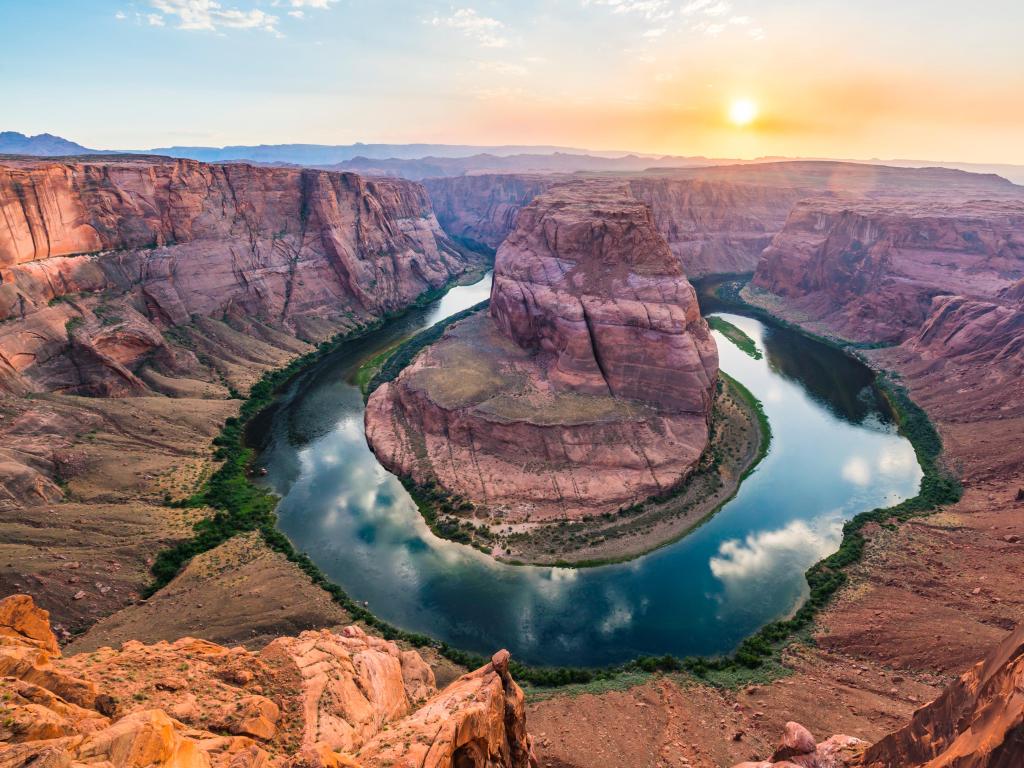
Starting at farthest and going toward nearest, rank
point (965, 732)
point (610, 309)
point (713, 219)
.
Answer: point (713, 219) < point (610, 309) < point (965, 732)

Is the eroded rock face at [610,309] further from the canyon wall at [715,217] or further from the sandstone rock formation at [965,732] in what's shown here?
the canyon wall at [715,217]

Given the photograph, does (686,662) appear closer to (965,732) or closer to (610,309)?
(965,732)

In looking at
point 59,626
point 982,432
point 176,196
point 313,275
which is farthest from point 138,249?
point 982,432

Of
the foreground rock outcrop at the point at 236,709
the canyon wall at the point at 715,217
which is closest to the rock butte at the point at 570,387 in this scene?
the foreground rock outcrop at the point at 236,709

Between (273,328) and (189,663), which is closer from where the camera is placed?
(189,663)

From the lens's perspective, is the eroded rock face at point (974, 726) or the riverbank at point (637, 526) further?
the riverbank at point (637, 526)

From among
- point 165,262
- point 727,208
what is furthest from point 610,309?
point 727,208

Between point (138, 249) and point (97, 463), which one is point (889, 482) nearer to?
point (97, 463)
